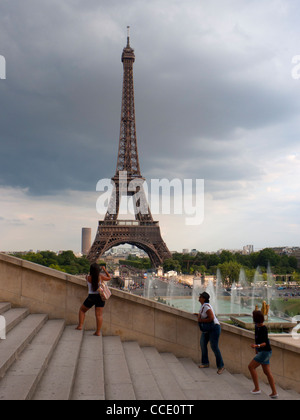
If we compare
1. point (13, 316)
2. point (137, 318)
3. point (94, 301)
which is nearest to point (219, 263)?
point (137, 318)

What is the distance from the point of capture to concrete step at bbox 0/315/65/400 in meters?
4.10

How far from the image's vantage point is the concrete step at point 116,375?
186 inches

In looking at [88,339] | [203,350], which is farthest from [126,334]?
[203,350]

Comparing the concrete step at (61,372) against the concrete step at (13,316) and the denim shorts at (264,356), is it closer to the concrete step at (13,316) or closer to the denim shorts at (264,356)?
the concrete step at (13,316)

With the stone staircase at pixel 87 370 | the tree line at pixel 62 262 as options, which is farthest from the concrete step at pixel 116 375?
the tree line at pixel 62 262

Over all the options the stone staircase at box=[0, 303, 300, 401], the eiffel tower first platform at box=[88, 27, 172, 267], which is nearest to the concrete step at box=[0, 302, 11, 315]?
the stone staircase at box=[0, 303, 300, 401]

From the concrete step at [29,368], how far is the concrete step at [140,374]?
4.70 ft

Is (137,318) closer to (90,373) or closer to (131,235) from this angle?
(90,373)

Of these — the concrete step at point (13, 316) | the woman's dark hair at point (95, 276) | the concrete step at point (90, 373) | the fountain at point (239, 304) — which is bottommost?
the fountain at point (239, 304)

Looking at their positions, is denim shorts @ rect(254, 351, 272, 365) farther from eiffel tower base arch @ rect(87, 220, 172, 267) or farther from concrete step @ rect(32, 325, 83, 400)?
eiffel tower base arch @ rect(87, 220, 172, 267)

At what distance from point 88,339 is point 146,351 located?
1358 millimetres

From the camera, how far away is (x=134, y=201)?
7200cm

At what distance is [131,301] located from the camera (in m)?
8.12
